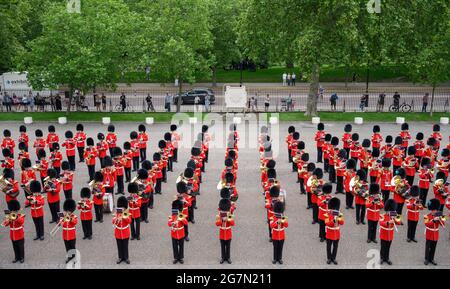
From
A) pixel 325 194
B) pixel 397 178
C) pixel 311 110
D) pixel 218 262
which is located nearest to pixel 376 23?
pixel 311 110

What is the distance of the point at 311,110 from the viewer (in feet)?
101

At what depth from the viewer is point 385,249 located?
1109cm

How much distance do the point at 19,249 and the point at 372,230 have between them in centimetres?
831

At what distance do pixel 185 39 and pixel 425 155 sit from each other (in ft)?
62.9

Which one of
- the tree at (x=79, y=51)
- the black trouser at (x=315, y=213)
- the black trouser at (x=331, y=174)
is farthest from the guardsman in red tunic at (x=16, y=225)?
the tree at (x=79, y=51)

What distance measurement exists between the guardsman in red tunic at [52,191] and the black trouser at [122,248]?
3223mm

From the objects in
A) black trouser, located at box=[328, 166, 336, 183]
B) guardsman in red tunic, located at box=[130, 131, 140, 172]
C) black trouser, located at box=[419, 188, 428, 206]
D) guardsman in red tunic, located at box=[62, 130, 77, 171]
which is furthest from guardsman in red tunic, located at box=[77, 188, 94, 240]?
black trouser, located at box=[419, 188, 428, 206]

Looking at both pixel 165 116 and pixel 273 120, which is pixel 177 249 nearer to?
pixel 273 120

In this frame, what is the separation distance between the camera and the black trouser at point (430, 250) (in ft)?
36.1

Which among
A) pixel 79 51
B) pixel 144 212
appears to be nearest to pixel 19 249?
pixel 144 212

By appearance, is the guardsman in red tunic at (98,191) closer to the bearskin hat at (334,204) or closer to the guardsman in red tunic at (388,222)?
the bearskin hat at (334,204)
